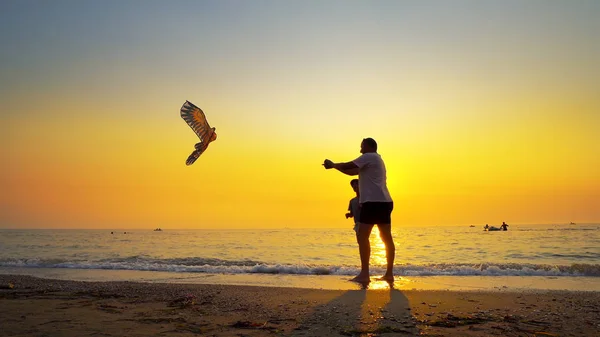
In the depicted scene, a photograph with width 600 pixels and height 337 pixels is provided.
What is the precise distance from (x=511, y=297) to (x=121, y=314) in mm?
4587

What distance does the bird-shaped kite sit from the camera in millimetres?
6859

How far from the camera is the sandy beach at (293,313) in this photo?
365cm

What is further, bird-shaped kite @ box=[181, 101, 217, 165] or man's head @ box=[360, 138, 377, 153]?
man's head @ box=[360, 138, 377, 153]

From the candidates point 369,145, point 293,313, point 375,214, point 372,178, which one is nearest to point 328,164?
point 372,178

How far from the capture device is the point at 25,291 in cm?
584

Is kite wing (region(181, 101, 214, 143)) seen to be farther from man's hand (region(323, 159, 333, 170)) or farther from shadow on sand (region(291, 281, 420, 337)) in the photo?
shadow on sand (region(291, 281, 420, 337))

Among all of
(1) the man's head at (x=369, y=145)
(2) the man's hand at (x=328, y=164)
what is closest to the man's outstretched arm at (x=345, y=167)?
(2) the man's hand at (x=328, y=164)

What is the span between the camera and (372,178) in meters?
6.88

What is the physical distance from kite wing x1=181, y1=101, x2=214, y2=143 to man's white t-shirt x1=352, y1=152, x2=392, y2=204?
7.75 feet

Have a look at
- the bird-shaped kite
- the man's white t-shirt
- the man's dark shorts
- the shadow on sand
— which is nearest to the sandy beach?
the shadow on sand

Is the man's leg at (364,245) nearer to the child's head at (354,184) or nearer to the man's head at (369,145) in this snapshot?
the man's head at (369,145)

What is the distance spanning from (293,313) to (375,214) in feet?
9.12

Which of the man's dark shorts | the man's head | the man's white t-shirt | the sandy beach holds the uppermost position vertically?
the man's head

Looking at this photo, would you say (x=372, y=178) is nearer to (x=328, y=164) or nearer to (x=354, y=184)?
(x=328, y=164)
